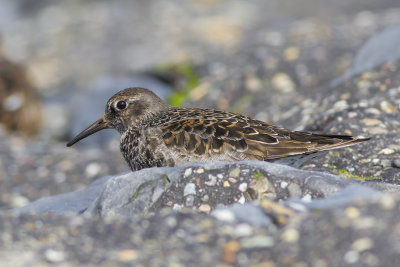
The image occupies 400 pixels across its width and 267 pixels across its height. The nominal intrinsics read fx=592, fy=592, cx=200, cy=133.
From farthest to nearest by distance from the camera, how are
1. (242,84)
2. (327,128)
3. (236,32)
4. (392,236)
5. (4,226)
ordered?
(236,32) < (242,84) < (327,128) < (4,226) < (392,236)

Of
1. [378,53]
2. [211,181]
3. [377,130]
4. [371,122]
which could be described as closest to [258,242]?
[211,181]

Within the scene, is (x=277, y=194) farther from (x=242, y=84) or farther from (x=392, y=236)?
(x=242, y=84)

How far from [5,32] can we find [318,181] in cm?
1740

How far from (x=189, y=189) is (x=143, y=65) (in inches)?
388

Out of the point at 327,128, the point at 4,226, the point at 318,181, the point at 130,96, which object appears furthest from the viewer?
the point at 327,128

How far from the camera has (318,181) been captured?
479cm

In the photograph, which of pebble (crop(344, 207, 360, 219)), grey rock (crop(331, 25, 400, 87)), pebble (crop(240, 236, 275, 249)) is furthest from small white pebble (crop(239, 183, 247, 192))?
grey rock (crop(331, 25, 400, 87))

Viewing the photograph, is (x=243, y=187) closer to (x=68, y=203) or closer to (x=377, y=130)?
(x=68, y=203)

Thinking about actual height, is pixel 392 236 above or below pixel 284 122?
above

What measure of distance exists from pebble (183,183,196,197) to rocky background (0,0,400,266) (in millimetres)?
12

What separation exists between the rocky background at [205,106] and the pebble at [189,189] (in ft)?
0.04

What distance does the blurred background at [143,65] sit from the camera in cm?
939

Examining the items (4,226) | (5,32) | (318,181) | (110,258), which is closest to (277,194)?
(318,181)

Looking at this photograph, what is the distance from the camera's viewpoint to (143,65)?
14500mm
